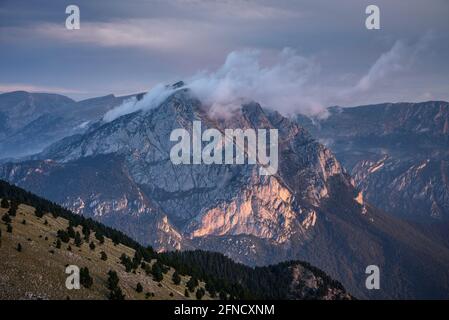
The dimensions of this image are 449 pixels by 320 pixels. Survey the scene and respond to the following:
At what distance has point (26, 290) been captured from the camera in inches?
7643
